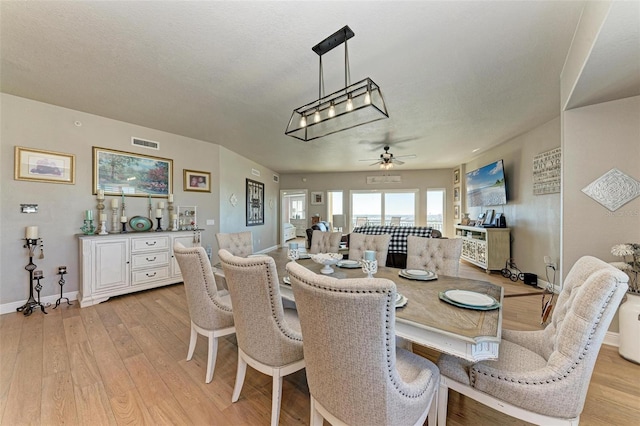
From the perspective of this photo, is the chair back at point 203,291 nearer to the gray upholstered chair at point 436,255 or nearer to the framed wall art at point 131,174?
the gray upholstered chair at point 436,255

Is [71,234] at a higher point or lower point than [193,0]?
lower

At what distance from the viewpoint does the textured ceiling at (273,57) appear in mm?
1710

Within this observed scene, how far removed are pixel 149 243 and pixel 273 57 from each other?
3218 mm

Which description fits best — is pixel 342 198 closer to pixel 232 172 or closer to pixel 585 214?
pixel 232 172

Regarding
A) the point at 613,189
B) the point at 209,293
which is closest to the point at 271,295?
the point at 209,293

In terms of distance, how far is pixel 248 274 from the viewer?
126cm

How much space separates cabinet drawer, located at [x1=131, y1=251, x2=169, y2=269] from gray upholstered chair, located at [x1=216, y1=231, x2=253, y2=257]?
5.75 feet

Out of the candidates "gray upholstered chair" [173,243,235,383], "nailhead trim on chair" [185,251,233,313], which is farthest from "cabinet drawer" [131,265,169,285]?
"nailhead trim on chair" [185,251,233,313]

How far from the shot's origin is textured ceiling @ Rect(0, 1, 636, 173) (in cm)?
171

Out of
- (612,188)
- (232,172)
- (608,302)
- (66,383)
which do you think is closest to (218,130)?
(232,172)

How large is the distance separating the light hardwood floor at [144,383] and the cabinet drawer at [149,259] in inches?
38.6

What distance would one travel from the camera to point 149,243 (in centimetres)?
371

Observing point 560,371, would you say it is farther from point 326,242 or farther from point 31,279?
point 31,279

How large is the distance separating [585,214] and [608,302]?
80.9 inches
